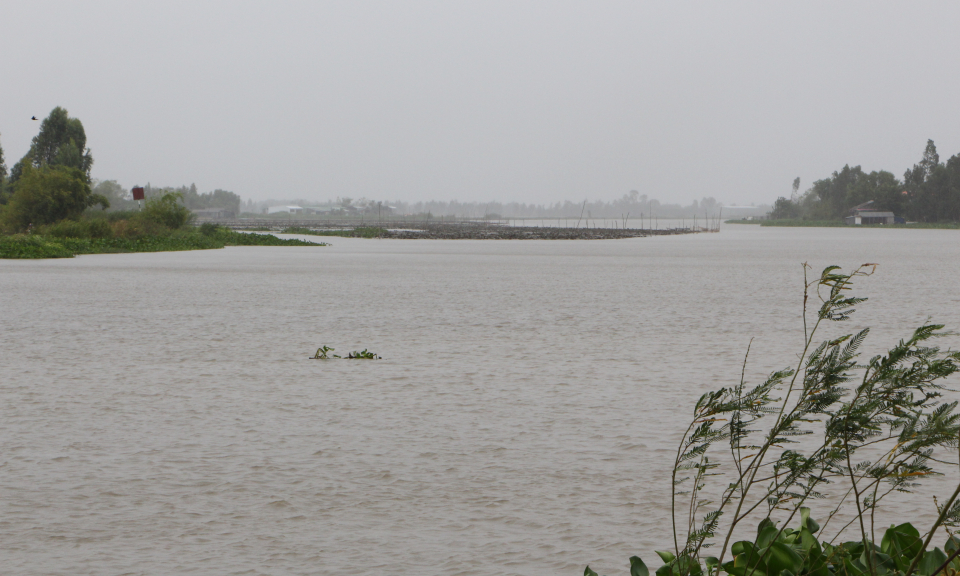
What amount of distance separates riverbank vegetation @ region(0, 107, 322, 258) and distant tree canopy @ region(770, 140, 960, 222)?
102157 mm

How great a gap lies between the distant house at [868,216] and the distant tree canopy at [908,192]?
1.37 metres

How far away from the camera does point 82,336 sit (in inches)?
570

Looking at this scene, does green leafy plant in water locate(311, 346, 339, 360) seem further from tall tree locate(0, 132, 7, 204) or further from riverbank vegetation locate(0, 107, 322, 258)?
tall tree locate(0, 132, 7, 204)

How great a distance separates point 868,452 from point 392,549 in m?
4.24

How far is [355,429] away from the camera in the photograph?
8188 mm

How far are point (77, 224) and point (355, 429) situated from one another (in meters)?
50.9

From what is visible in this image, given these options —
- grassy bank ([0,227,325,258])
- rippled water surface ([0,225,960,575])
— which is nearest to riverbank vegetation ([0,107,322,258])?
grassy bank ([0,227,325,258])

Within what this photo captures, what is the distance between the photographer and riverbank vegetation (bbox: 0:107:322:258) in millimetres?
47844

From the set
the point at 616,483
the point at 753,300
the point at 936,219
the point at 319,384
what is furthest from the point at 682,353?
the point at 936,219

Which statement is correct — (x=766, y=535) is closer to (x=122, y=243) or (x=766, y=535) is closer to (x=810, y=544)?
(x=810, y=544)

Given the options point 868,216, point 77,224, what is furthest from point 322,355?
point 868,216

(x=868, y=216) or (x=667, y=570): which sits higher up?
(x=868, y=216)

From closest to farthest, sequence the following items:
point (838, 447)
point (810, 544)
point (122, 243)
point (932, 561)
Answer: point (838, 447), point (932, 561), point (810, 544), point (122, 243)

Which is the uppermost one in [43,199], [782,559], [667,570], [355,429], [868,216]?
[868,216]
